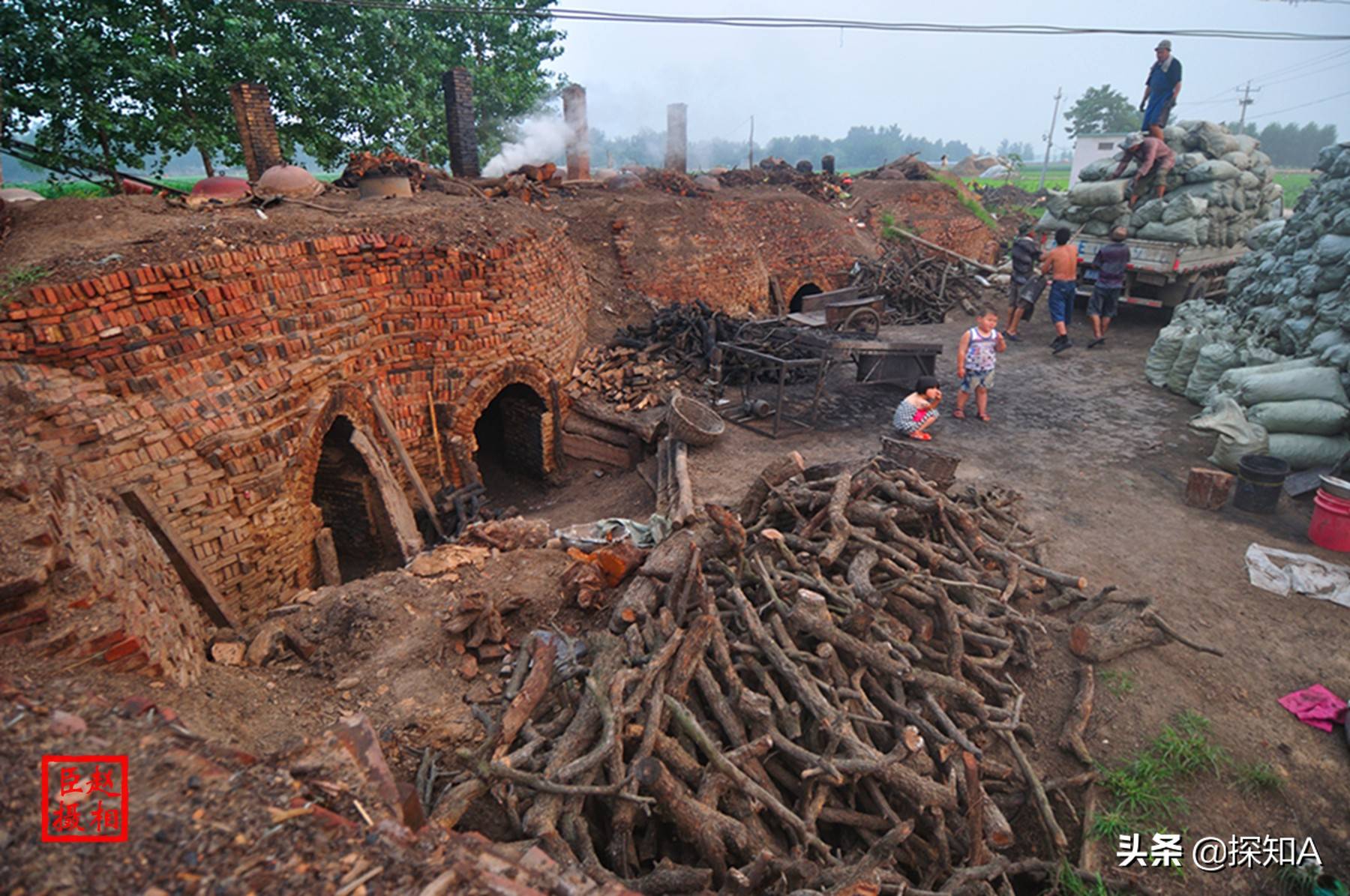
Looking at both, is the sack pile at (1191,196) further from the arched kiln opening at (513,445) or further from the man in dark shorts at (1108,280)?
the arched kiln opening at (513,445)

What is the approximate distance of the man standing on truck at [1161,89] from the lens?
12352mm

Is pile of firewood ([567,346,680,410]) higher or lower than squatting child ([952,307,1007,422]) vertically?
lower

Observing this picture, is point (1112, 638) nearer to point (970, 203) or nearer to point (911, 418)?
point (911, 418)

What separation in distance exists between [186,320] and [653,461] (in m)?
5.65

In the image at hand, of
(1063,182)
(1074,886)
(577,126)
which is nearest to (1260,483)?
(1074,886)

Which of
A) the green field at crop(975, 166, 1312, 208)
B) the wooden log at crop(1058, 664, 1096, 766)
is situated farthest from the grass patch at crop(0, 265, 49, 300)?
the green field at crop(975, 166, 1312, 208)

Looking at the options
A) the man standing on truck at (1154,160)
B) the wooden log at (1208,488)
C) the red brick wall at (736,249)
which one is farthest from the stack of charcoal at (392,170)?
the man standing on truck at (1154,160)

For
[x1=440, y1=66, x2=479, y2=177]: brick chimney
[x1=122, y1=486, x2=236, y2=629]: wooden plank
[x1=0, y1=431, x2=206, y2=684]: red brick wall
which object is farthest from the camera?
[x1=440, y1=66, x2=479, y2=177]: brick chimney

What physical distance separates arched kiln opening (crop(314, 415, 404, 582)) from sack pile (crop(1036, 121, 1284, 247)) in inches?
560

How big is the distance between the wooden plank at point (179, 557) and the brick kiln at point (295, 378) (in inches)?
6.1

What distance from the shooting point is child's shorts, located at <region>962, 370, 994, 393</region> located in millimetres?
9273

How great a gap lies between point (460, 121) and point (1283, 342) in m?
15.9

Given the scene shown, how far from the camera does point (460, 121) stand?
1504 cm

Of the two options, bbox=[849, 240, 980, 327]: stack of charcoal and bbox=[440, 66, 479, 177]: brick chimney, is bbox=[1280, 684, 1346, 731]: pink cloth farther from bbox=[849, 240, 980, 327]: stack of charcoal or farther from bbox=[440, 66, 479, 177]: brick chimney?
bbox=[440, 66, 479, 177]: brick chimney
